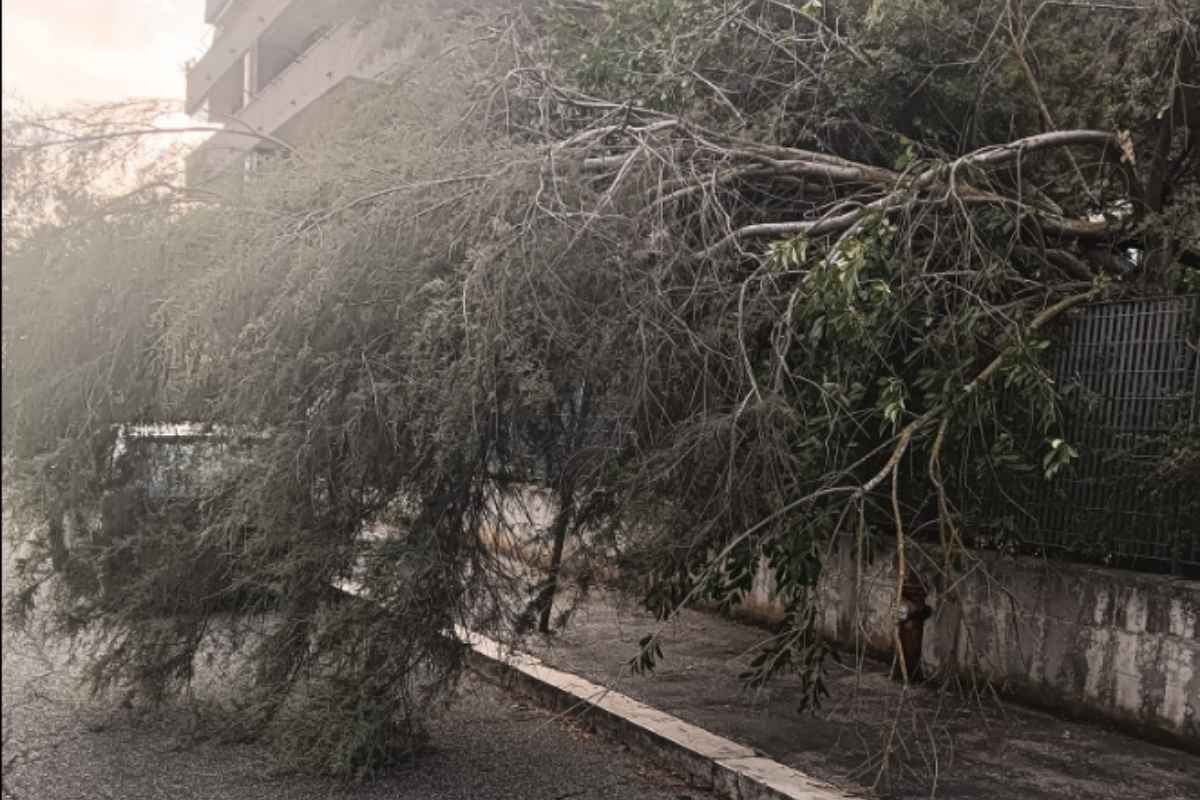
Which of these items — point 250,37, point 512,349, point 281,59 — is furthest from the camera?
point 281,59

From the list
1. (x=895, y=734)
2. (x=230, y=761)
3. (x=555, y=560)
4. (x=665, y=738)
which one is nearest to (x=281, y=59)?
(x=555, y=560)

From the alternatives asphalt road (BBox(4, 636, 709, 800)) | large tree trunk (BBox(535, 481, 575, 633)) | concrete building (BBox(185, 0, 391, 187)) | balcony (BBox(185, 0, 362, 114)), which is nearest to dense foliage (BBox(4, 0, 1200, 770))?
A: large tree trunk (BBox(535, 481, 575, 633))

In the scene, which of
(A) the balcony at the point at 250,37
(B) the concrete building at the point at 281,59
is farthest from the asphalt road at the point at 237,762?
(A) the balcony at the point at 250,37

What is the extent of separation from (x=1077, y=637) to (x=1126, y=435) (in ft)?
4.04

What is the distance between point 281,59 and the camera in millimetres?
25922

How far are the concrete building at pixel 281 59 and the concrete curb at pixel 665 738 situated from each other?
404cm

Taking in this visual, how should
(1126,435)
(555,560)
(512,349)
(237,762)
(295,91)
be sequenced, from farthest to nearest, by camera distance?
(295,91), (1126,435), (555,560), (237,762), (512,349)

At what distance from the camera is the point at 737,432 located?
500cm

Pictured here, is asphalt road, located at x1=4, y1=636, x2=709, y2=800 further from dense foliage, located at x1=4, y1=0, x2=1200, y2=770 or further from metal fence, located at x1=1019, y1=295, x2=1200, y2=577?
metal fence, located at x1=1019, y1=295, x2=1200, y2=577

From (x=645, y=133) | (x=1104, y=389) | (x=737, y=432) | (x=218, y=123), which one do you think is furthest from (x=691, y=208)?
(x=218, y=123)

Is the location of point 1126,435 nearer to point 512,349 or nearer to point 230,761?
point 512,349

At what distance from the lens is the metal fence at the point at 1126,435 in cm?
579

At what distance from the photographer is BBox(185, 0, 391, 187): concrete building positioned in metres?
9.58

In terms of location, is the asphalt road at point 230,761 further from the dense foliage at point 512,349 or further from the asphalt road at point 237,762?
the dense foliage at point 512,349
